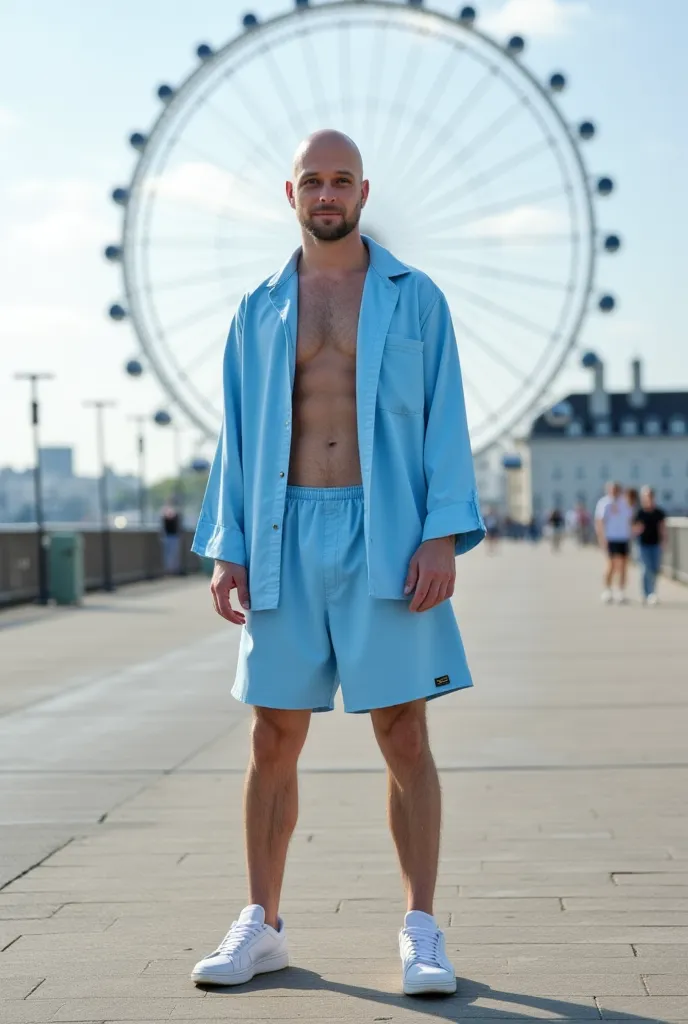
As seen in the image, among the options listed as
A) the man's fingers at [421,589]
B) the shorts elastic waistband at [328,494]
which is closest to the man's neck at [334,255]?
the shorts elastic waistband at [328,494]

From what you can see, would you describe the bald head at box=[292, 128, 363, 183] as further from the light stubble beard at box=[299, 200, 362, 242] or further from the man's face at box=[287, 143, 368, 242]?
the light stubble beard at box=[299, 200, 362, 242]

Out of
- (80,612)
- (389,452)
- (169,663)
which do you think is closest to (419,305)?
(389,452)

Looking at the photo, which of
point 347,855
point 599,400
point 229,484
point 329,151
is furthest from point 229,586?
point 599,400

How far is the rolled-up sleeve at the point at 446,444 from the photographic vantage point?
4.00 metres

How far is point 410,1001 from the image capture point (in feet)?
12.3

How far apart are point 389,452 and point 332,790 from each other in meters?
3.11

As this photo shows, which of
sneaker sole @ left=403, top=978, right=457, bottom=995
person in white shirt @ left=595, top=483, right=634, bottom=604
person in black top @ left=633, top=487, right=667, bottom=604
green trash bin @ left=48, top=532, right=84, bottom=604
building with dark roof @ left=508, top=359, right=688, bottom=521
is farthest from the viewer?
building with dark roof @ left=508, top=359, right=688, bottom=521

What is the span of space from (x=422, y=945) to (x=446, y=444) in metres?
1.13

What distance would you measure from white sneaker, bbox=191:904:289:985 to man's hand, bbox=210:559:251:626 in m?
0.69

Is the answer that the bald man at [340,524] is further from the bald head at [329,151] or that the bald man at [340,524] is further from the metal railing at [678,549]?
the metal railing at [678,549]

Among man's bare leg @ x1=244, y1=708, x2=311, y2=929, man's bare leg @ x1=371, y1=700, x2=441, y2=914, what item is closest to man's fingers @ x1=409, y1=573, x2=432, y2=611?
man's bare leg @ x1=371, y1=700, x2=441, y2=914

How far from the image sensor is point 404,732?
13.3 feet

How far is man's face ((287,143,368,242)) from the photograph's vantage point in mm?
4105

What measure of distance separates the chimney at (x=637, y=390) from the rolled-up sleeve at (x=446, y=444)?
155558 mm
